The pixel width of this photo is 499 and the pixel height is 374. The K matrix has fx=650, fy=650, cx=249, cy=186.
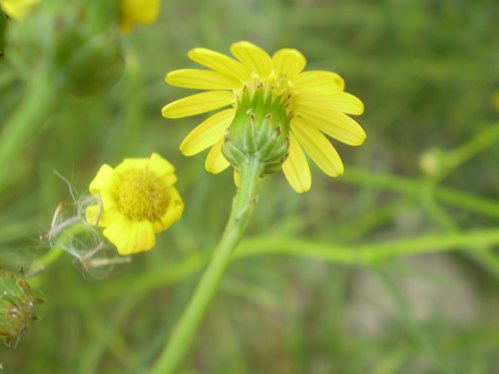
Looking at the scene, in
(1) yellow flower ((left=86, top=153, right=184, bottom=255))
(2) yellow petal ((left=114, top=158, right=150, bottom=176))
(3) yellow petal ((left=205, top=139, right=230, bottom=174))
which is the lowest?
(1) yellow flower ((left=86, top=153, right=184, bottom=255))

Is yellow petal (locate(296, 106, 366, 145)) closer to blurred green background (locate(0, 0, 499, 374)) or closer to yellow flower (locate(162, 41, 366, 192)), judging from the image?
yellow flower (locate(162, 41, 366, 192))

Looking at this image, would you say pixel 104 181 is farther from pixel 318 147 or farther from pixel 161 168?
pixel 318 147

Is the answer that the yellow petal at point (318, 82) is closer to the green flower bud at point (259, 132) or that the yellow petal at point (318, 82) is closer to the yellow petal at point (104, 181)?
the green flower bud at point (259, 132)

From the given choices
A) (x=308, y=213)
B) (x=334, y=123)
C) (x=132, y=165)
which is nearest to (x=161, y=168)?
(x=132, y=165)

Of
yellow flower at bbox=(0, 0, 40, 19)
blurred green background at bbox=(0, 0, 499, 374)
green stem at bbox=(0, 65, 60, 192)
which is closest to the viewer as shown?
green stem at bbox=(0, 65, 60, 192)

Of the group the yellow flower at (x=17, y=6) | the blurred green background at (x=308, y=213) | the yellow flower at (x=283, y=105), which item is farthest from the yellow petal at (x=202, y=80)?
the blurred green background at (x=308, y=213)

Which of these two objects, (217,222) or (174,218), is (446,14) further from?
(174,218)

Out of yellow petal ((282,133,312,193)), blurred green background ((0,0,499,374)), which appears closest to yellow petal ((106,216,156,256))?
yellow petal ((282,133,312,193))
